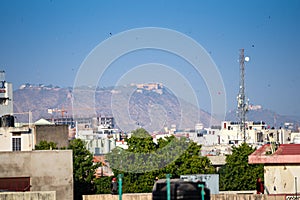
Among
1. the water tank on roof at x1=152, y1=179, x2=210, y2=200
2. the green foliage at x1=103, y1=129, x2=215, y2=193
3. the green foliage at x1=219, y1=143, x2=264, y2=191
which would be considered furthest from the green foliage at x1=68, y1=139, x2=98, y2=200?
the water tank on roof at x1=152, y1=179, x2=210, y2=200

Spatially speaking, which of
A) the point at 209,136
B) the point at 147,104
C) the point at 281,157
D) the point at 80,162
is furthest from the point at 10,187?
the point at 209,136

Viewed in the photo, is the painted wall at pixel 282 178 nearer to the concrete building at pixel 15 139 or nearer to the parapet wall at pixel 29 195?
the parapet wall at pixel 29 195

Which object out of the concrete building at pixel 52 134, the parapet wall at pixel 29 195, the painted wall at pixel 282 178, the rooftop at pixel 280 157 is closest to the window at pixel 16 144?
the parapet wall at pixel 29 195

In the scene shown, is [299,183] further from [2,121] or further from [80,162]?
[80,162]

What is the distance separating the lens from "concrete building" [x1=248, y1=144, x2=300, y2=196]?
2930 centimetres

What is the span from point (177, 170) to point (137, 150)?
4461 millimetres

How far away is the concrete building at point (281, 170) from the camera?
2930 cm

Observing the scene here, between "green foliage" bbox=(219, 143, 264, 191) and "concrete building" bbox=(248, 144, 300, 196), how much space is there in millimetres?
23141

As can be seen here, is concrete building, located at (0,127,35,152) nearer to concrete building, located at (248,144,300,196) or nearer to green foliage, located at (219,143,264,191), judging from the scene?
concrete building, located at (248,144,300,196)

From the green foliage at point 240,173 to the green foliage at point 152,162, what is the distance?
349cm

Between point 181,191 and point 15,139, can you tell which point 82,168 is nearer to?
point 15,139

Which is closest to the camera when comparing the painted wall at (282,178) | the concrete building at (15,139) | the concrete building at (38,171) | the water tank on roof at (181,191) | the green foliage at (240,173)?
the water tank on roof at (181,191)

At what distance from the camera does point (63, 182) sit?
2931 centimetres

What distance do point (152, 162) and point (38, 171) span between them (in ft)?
75.8
